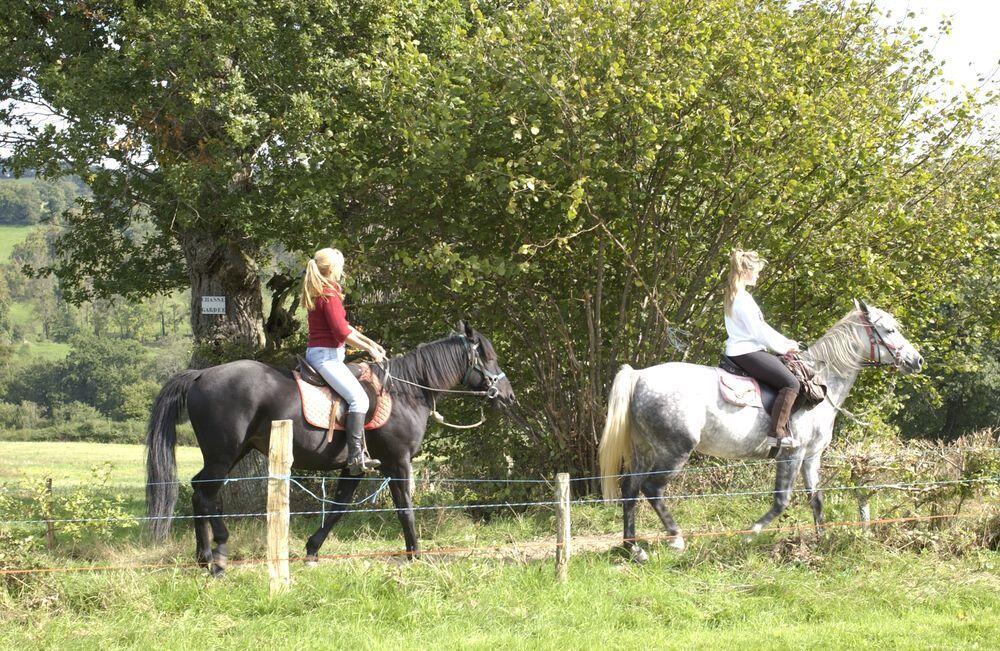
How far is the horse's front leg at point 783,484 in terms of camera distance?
8414mm

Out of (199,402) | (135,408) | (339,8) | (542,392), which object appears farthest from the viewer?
(135,408)

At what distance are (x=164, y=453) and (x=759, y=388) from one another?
5375mm

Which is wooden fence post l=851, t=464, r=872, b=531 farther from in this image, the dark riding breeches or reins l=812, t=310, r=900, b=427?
the dark riding breeches

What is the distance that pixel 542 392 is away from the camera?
12.1 m

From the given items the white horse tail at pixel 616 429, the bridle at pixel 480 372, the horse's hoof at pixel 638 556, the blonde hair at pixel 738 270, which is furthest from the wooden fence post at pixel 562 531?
the blonde hair at pixel 738 270

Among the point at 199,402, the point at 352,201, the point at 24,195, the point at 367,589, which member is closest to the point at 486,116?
the point at 352,201

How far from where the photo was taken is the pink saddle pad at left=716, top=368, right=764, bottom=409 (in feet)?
27.6

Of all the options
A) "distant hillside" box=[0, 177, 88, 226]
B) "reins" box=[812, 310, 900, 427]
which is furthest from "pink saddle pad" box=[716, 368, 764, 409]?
"distant hillside" box=[0, 177, 88, 226]

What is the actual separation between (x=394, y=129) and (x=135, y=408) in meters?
71.1

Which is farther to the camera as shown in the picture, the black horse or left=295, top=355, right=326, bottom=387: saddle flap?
left=295, top=355, right=326, bottom=387: saddle flap

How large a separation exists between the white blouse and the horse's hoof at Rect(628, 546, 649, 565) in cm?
198

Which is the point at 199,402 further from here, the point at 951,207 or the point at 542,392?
the point at 951,207

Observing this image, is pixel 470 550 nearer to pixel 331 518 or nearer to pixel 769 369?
pixel 331 518

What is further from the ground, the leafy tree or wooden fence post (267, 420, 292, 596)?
the leafy tree
